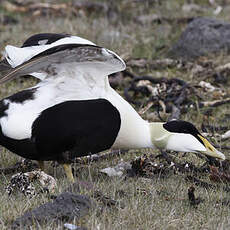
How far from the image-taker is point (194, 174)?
4.56 m

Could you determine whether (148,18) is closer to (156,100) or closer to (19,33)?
(19,33)

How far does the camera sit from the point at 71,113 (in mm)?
3939

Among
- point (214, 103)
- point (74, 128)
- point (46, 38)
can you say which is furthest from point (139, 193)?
point (214, 103)

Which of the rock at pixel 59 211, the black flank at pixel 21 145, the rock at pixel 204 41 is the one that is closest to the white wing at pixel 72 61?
the black flank at pixel 21 145

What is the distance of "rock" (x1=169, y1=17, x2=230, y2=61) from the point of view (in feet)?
25.8

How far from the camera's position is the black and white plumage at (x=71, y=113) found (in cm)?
388

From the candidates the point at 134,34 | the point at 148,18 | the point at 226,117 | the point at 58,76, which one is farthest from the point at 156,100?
the point at 148,18

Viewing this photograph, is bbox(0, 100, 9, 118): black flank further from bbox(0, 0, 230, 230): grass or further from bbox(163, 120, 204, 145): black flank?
bbox(163, 120, 204, 145): black flank

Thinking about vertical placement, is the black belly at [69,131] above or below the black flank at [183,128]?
above

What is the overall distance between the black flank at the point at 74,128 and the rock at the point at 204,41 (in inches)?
157

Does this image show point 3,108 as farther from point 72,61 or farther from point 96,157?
point 96,157

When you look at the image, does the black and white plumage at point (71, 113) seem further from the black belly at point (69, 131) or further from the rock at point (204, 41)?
the rock at point (204, 41)

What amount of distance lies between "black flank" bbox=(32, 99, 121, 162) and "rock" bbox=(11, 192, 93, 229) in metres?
0.73

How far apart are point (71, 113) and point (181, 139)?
86 cm
